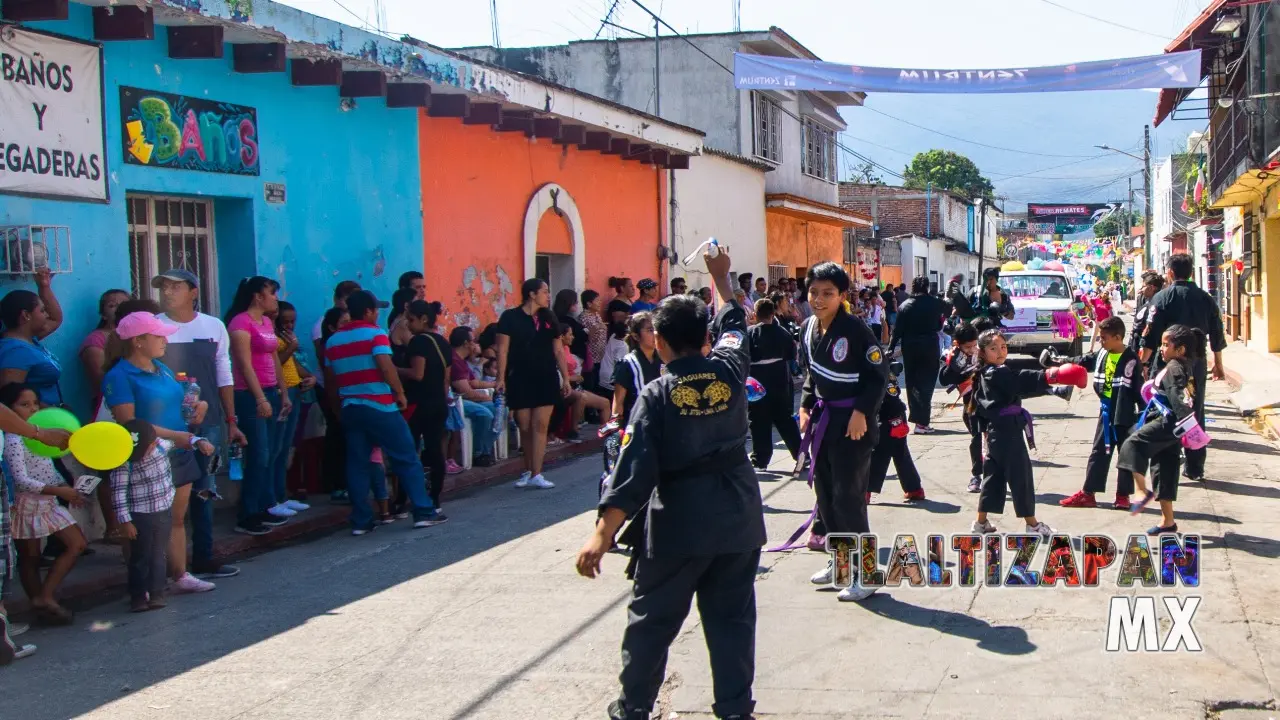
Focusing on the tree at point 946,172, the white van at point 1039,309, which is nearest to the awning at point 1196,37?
the white van at point 1039,309

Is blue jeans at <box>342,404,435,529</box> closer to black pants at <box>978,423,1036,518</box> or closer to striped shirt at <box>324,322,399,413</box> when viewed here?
striped shirt at <box>324,322,399,413</box>

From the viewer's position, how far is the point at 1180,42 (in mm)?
21047

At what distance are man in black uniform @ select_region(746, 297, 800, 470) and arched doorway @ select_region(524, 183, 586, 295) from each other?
5.53 metres

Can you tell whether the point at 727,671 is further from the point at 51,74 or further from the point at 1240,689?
the point at 51,74

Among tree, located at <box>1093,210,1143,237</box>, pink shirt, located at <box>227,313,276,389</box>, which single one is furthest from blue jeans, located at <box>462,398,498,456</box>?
tree, located at <box>1093,210,1143,237</box>

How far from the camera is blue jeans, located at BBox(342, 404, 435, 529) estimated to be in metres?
8.66

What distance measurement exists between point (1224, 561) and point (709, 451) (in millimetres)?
3945

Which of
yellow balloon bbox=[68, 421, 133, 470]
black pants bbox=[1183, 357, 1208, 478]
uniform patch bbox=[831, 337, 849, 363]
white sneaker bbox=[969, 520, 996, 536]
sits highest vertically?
uniform patch bbox=[831, 337, 849, 363]

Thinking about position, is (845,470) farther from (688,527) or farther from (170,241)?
(170,241)

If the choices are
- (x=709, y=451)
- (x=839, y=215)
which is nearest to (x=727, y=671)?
(x=709, y=451)

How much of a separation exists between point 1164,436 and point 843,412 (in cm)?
250

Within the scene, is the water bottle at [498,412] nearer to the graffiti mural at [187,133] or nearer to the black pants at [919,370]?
the graffiti mural at [187,133]

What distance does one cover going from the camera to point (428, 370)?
944cm

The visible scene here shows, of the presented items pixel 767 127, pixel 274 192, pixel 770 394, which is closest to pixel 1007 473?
pixel 770 394
